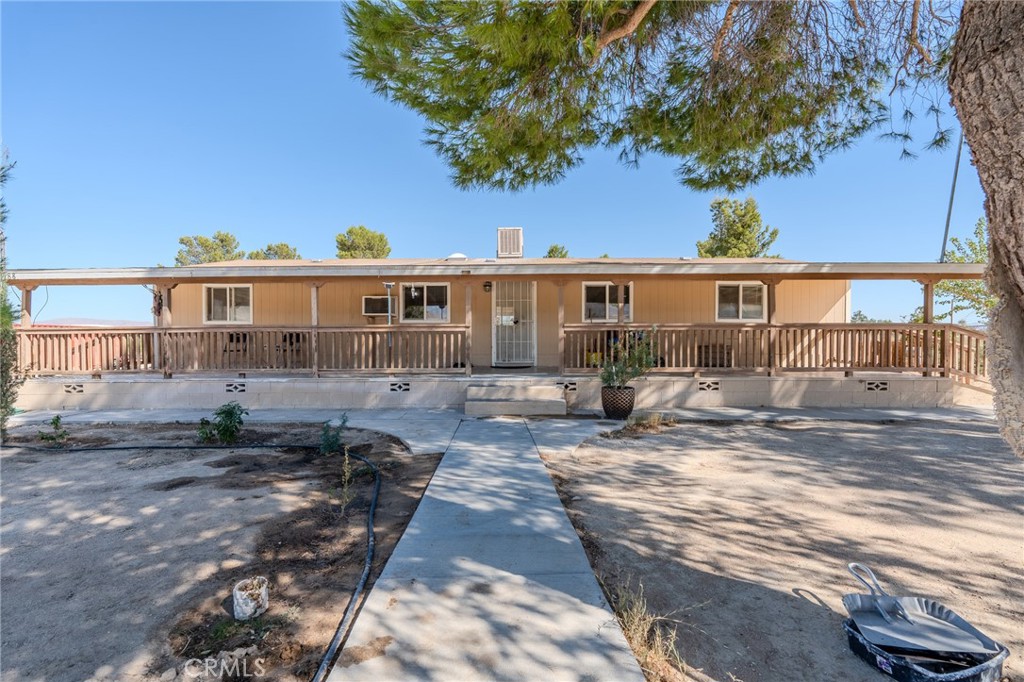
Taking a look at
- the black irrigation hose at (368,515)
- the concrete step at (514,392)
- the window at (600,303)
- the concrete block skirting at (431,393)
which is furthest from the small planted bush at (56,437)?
the window at (600,303)

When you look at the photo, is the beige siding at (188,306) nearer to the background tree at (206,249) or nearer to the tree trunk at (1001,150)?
the tree trunk at (1001,150)

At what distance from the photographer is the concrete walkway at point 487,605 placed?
186 centimetres

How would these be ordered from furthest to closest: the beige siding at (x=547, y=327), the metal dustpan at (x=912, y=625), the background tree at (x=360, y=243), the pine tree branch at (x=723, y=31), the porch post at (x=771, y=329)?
1. the background tree at (x=360, y=243)
2. the beige siding at (x=547, y=327)
3. the porch post at (x=771, y=329)
4. the pine tree branch at (x=723, y=31)
5. the metal dustpan at (x=912, y=625)

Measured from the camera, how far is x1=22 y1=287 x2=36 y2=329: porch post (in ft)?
30.2

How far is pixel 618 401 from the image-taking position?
7.73 metres

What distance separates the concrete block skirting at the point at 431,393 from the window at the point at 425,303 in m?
2.65

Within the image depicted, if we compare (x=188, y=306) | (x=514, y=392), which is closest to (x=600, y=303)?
(x=514, y=392)

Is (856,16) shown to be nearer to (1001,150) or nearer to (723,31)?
(723,31)

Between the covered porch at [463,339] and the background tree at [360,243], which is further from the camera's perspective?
the background tree at [360,243]

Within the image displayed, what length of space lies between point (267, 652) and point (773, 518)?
143 inches

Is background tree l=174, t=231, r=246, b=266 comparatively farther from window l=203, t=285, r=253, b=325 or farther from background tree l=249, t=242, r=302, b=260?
window l=203, t=285, r=253, b=325

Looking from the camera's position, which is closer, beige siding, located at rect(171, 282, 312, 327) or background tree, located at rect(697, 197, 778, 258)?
beige siding, located at rect(171, 282, 312, 327)

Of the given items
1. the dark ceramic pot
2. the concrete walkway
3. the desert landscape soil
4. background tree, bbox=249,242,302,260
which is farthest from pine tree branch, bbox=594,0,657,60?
background tree, bbox=249,242,302,260

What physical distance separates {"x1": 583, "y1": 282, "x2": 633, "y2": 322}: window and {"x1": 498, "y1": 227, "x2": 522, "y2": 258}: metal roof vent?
7.40 feet
